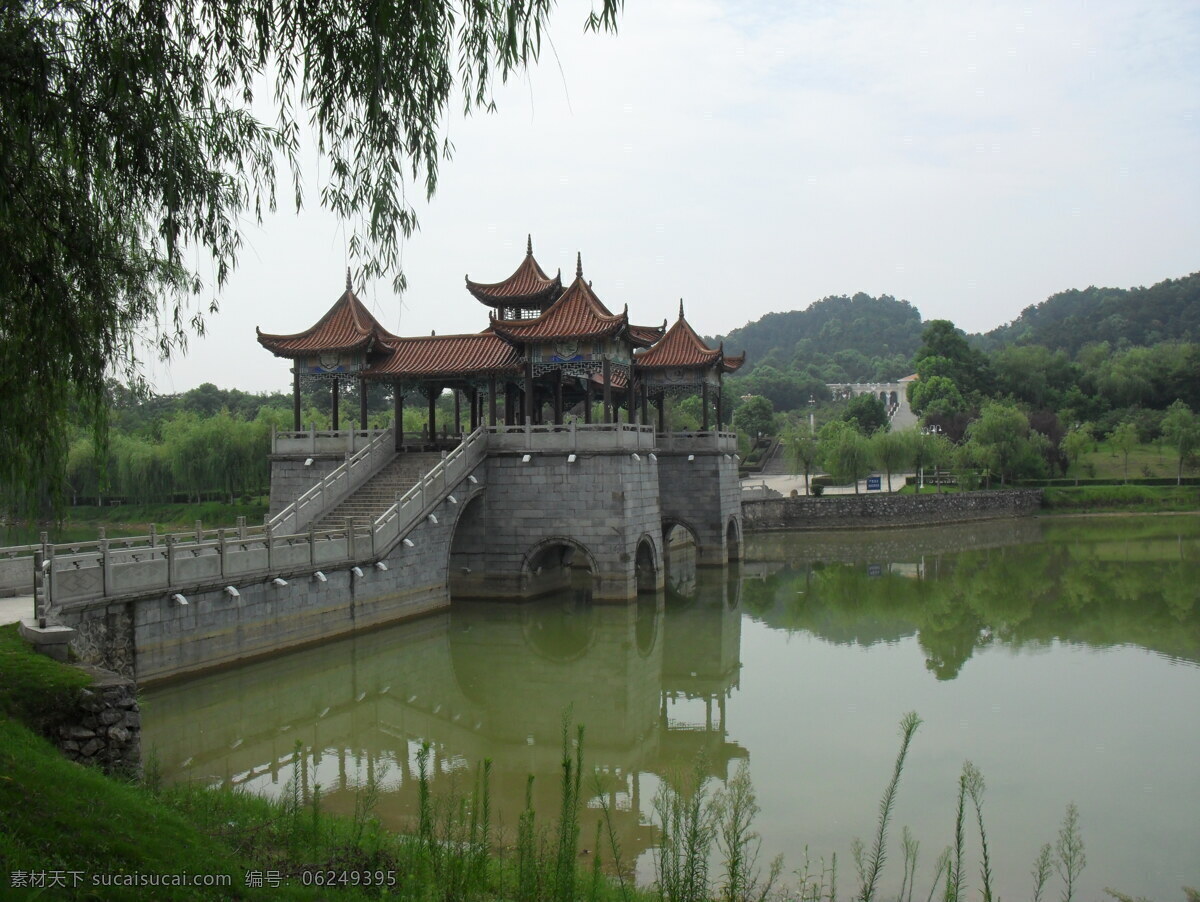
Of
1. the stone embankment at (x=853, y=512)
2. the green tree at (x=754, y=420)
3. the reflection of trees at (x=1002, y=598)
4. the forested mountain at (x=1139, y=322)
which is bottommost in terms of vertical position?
the reflection of trees at (x=1002, y=598)

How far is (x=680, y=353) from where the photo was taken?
24.1 m

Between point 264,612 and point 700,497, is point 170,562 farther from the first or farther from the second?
point 700,497

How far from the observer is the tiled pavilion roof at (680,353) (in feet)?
77.7

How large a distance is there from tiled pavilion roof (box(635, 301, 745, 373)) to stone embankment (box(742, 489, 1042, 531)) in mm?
11379

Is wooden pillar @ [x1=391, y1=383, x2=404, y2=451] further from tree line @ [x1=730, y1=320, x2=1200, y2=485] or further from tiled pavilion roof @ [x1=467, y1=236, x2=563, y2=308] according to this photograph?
tree line @ [x1=730, y1=320, x2=1200, y2=485]

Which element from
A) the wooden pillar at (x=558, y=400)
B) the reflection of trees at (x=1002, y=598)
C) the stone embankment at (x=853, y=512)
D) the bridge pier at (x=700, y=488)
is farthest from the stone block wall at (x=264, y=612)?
the stone embankment at (x=853, y=512)

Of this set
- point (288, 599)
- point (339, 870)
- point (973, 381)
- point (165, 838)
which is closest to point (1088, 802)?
point (339, 870)

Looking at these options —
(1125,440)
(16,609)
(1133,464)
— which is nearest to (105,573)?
(16,609)

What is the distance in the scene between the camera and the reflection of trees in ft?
54.7

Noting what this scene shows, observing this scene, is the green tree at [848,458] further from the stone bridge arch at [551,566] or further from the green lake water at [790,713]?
the stone bridge arch at [551,566]

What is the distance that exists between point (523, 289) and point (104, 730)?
55.4 feet

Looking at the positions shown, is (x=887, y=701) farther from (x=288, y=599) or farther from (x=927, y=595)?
(x=927, y=595)

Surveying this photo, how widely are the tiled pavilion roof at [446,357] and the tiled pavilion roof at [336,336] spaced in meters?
0.51

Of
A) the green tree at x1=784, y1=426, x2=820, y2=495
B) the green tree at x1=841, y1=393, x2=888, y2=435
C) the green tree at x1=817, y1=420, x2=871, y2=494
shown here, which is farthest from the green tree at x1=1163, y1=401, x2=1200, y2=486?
the green tree at x1=784, y1=426, x2=820, y2=495
